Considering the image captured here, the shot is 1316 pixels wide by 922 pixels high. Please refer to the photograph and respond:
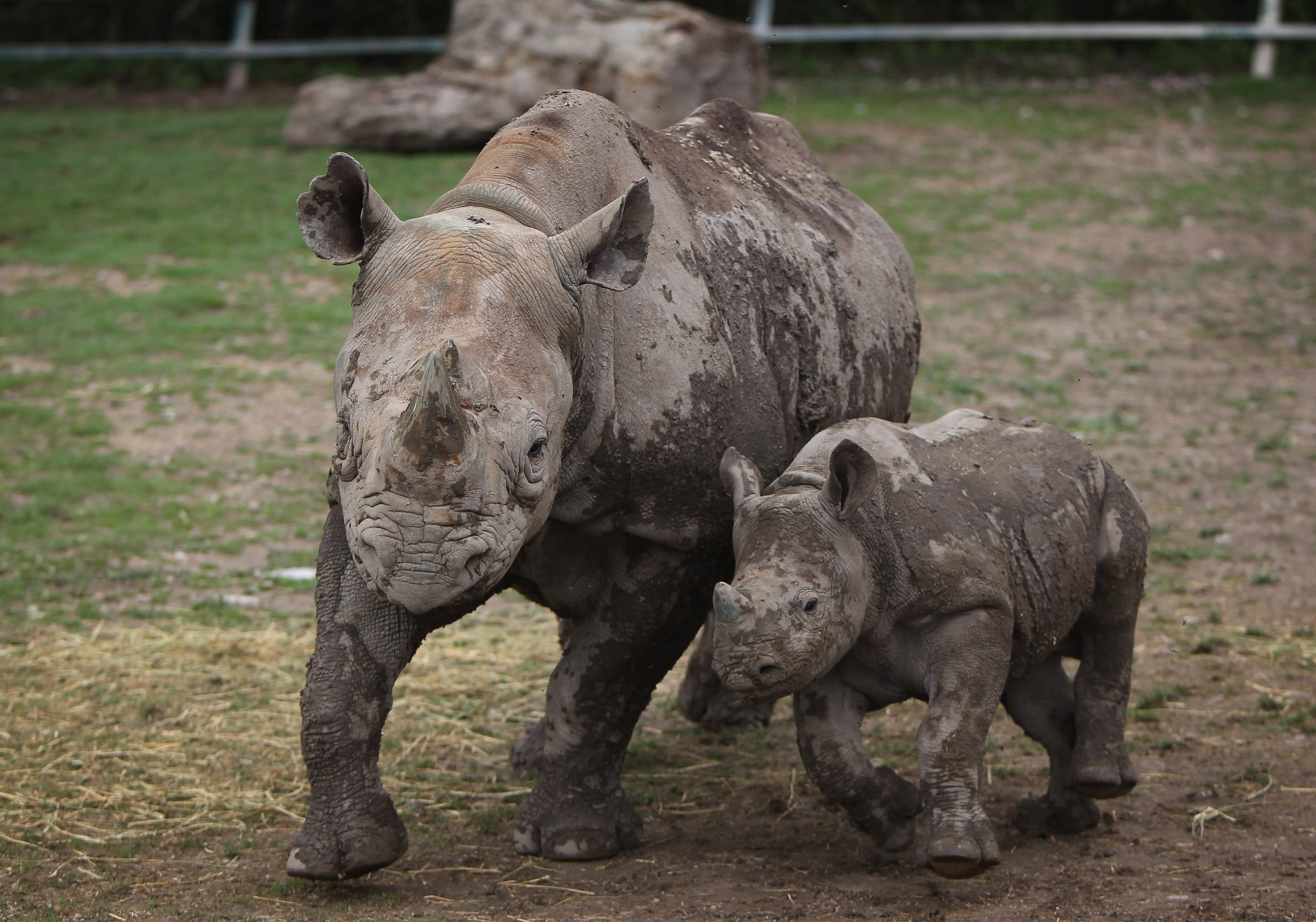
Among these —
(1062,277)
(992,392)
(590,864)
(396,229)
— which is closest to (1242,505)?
(992,392)

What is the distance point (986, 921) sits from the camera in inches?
184

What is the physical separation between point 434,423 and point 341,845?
64.3 inches

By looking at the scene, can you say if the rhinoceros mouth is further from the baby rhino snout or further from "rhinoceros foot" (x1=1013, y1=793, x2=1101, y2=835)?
"rhinoceros foot" (x1=1013, y1=793, x2=1101, y2=835)

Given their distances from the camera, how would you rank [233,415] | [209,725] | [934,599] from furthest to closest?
[233,415] → [209,725] → [934,599]

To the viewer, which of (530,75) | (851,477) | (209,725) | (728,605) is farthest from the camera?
(530,75)

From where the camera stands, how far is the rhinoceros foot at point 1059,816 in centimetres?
555

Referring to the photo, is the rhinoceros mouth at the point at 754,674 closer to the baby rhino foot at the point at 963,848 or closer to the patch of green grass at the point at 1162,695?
the baby rhino foot at the point at 963,848

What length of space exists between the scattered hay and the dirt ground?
0.11ft

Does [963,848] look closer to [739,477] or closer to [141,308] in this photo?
[739,477]

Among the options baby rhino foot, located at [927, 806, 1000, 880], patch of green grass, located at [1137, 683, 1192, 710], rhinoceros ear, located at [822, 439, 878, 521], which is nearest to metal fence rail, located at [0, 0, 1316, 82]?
patch of green grass, located at [1137, 683, 1192, 710]

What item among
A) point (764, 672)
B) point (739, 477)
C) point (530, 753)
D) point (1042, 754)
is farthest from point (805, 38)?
point (764, 672)

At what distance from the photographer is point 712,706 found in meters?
6.86

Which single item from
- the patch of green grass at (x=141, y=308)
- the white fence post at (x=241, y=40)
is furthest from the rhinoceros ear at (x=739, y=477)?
the white fence post at (x=241, y=40)

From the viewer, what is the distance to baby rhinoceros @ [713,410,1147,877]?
4645 mm
